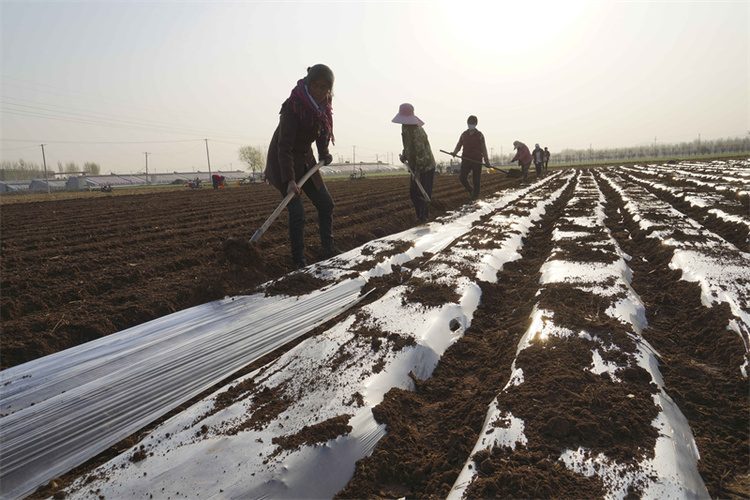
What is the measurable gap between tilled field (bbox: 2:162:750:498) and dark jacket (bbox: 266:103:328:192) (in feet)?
2.96

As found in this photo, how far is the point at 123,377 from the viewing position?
1.80 meters

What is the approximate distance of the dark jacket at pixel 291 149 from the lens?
10.5ft

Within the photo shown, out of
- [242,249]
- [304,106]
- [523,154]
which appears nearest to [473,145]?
[304,106]

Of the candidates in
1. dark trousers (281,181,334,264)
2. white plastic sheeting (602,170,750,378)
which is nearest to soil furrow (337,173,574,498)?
white plastic sheeting (602,170,750,378)

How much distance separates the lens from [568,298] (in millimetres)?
2340

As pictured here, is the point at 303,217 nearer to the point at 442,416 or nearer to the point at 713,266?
the point at 442,416

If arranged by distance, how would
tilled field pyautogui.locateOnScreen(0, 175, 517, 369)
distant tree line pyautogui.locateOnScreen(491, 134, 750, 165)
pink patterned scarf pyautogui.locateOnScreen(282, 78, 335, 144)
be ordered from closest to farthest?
tilled field pyautogui.locateOnScreen(0, 175, 517, 369)
pink patterned scarf pyautogui.locateOnScreen(282, 78, 335, 144)
distant tree line pyautogui.locateOnScreen(491, 134, 750, 165)

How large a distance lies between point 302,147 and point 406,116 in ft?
9.60

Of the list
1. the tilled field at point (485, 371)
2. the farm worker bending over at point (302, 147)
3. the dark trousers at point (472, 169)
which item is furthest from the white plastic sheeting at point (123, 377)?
the dark trousers at point (472, 169)

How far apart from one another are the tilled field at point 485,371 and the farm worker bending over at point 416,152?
7.80 feet

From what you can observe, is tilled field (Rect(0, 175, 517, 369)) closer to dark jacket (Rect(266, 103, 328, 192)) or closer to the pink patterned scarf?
dark jacket (Rect(266, 103, 328, 192))

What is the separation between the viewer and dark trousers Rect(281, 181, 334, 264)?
11.1 ft

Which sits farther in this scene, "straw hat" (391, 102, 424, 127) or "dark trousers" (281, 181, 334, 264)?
"straw hat" (391, 102, 424, 127)

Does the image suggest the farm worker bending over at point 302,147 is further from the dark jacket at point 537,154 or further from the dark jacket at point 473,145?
the dark jacket at point 537,154
